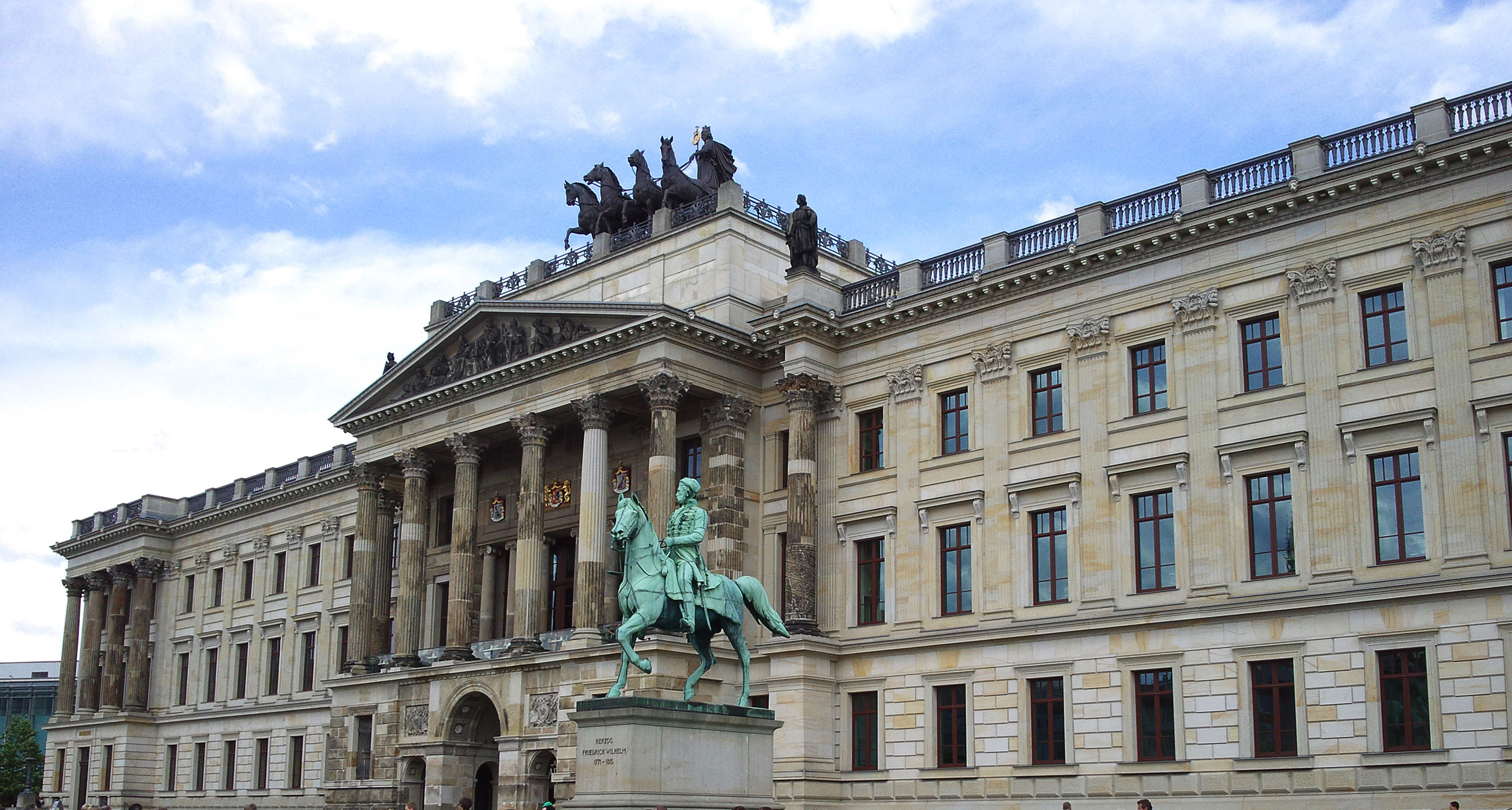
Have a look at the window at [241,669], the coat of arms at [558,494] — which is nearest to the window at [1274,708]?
the coat of arms at [558,494]

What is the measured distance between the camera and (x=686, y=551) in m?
28.1

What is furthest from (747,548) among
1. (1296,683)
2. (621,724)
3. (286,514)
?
(286,514)

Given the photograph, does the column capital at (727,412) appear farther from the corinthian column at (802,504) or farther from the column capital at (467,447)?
the column capital at (467,447)

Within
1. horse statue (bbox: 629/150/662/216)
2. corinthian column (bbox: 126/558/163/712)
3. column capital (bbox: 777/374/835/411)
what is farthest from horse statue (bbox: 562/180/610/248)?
corinthian column (bbox: 126/558/163/712)

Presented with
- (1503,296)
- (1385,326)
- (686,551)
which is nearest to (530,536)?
(686,551)

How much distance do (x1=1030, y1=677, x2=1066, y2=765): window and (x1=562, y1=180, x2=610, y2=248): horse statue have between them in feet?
78.2

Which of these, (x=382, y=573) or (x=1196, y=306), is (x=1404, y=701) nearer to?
(x=1196, y=306)

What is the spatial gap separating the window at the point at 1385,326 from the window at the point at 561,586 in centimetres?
2676

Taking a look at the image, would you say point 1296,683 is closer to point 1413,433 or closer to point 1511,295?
point 1413,433

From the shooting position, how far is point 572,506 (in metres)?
52.1

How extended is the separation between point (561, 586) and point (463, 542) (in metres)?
3.71

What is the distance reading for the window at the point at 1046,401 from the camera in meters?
42.6

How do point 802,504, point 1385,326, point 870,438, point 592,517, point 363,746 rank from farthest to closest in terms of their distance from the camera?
point 363,746 < point 592,517 < point 870,438 < point 802,504 < point 1385,326

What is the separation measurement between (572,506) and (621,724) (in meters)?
26.1
